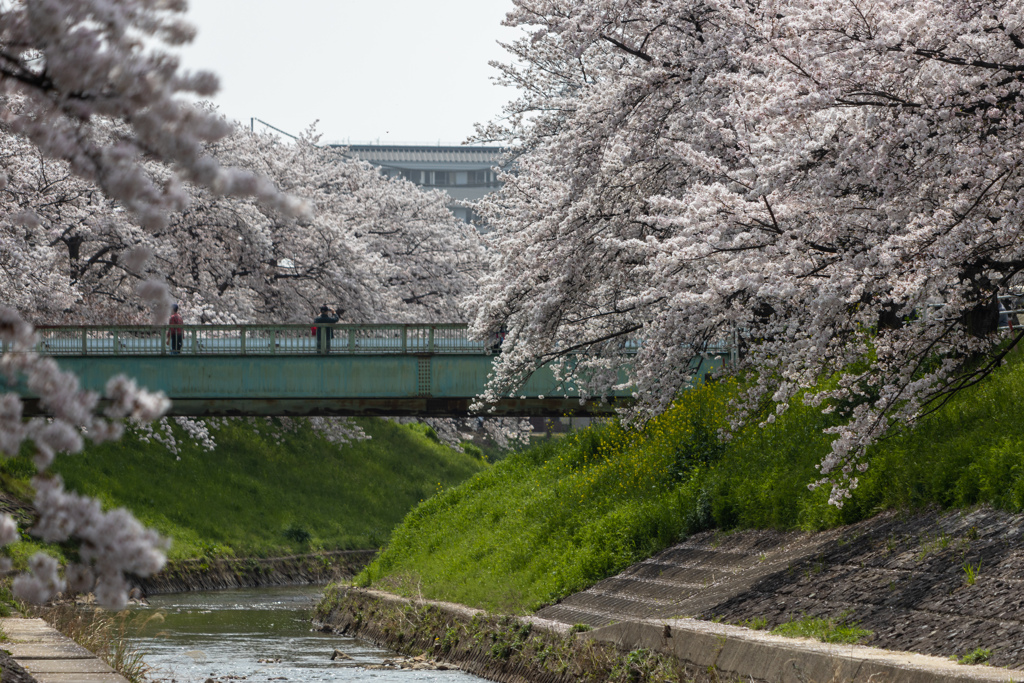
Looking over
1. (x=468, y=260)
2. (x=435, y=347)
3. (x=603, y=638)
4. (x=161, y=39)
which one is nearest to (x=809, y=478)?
(x=603, y=638)

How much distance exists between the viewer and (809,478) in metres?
13.2

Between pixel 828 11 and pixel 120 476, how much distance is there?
27.4m

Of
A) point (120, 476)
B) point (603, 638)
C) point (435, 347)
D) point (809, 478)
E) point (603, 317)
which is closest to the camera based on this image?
point (603, 638)

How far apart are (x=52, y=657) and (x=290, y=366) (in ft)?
54.2

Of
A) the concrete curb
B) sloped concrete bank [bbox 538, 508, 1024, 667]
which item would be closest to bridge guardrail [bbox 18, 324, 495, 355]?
sloped concrete bank [bbox 538, 508, 1024, 667]

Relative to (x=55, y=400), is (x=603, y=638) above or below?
below

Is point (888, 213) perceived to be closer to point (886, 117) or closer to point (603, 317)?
point (886, 117)

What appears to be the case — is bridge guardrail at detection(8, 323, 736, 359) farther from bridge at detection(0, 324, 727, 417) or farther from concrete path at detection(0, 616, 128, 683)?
concrete path at detection(0, 616, 128, 683)

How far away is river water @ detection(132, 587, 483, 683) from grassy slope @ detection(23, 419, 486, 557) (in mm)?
4260

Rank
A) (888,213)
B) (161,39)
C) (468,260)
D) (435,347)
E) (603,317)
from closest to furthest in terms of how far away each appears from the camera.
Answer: (161,39) → (888,213) → (603,317) → (435,347) → (468,260)

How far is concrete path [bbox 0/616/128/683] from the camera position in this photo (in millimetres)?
9344

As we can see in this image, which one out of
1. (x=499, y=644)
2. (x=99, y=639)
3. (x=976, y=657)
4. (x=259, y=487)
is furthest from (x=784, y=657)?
(x=259, y=487)

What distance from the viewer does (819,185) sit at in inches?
397

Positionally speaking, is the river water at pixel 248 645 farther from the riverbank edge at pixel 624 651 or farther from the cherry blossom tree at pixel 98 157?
the cherry blossom tree at pixel 98 157
